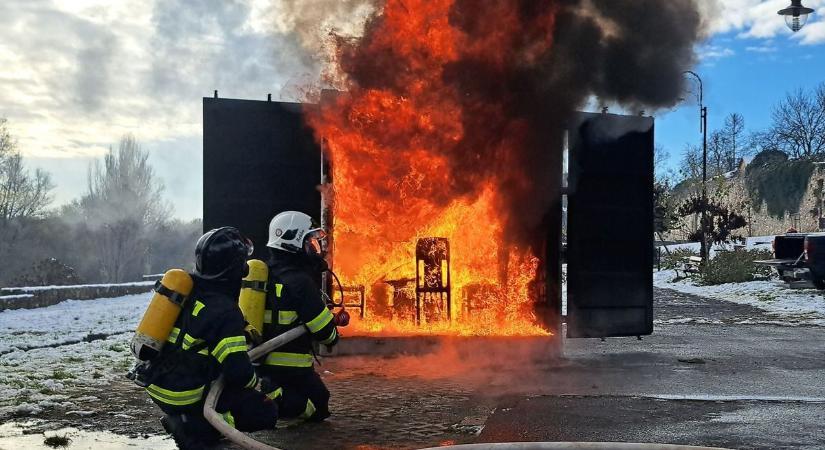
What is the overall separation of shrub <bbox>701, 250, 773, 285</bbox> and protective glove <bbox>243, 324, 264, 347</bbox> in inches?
810

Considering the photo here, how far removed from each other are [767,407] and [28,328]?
1158cm

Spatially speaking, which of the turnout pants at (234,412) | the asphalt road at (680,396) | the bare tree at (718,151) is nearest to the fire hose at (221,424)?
the turnout pants at (234,412)

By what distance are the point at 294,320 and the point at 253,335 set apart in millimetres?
326

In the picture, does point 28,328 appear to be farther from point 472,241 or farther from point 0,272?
point 0,272

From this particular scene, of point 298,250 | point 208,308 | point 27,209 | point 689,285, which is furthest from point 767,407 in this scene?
point 27,209

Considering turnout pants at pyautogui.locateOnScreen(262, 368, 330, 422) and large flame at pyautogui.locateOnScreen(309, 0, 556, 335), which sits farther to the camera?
large flame at pyautogui.locateOnScreen(309, 0, 556, 335)

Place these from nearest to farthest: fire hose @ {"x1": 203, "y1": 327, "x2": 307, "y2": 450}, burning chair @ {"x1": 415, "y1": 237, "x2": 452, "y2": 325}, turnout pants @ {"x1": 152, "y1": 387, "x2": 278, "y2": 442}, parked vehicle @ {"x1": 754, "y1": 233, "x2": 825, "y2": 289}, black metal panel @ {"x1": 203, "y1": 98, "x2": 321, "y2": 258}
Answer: fire hose @ {"x1": 203, "y1": 327, "x2": 307, "y2": 450}, turnout pants @ {"x1": 152, "y1": 387, "x2": 278, "y2": 442}, black metal panel @ {"x1": 203, "y1": 98, "x2": 321, "y2": 258}, burning chair @ {"x1": 415, "y1": 237, "x2": 452, "y2": 325}, parked vehicle @ {"x1": 754, "y1": 233, "x2": 825, "y2": 289}

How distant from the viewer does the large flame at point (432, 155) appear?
8977mm

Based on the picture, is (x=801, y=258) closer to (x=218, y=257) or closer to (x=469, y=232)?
(x=469, y=232)

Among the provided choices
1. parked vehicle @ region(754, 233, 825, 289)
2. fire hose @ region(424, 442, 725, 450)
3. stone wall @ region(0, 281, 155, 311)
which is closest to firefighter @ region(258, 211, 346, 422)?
fire hose @ region(424, 442, 725, 450)

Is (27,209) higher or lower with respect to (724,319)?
higher

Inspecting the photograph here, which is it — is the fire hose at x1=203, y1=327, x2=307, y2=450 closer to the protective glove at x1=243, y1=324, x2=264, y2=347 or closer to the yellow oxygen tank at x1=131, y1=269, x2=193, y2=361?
the yellow oxygen tank at x1=131, y1=269, x2=193, y2=361

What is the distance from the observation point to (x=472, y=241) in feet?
33.1

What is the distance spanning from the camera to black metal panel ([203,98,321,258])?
8.90m
